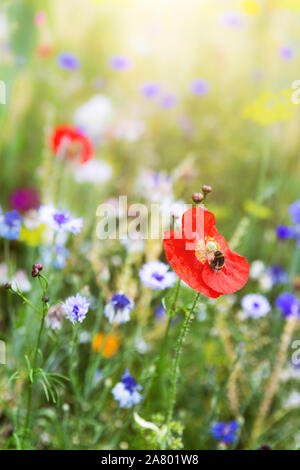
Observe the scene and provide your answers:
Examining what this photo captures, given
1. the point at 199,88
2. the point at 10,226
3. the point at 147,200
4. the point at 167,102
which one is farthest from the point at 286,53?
the point at 10,226

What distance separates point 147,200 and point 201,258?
1021 millimetres

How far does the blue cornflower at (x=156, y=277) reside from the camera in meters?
0.82

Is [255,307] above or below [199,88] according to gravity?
below

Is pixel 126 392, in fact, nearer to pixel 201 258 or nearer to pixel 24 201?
pixel 201 258

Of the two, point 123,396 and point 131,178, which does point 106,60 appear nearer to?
point 131,178

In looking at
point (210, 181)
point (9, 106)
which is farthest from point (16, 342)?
point (210, 181)

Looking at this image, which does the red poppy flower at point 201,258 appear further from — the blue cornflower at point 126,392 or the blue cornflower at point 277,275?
the blue cornflower at point 277,275

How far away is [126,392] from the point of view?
84cm

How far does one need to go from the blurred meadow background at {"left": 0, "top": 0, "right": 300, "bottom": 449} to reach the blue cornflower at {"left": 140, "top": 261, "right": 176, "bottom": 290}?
0.04m

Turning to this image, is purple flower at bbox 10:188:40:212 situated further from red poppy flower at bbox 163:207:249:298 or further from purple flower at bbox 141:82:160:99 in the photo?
red poppy flower at bbox 163:207:249:298

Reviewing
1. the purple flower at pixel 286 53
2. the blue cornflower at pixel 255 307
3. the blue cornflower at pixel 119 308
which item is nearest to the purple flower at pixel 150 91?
the purple flower at pixel 286 53

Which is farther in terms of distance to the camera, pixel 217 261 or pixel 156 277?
pixel 156 277

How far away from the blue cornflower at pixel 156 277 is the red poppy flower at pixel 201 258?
0.14 meters

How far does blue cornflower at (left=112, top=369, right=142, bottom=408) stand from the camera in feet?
2.73
